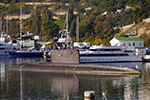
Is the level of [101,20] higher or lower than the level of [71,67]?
higher

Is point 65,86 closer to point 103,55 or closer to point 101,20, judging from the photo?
point 103,55

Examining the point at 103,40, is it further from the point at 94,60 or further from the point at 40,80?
the point at 40,80

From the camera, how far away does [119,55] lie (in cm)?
8050

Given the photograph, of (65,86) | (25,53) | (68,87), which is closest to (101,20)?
(25,53)

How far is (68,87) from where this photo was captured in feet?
143

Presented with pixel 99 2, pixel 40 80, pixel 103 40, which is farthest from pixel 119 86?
pixel 99 2

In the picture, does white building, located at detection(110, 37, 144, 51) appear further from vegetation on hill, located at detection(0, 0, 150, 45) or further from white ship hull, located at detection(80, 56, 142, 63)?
vegetation on hill, located at detection(0, 0, 150, 45)

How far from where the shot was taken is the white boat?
79.2 meters

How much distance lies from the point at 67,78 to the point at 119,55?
A: 31.4 metres

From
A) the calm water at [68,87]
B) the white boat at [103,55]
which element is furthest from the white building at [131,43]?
the calm water at [68,87]

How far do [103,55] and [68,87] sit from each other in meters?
37.2

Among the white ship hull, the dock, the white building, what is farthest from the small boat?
the dock

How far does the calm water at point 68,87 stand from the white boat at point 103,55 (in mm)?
24616

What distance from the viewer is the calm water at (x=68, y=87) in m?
37.3
